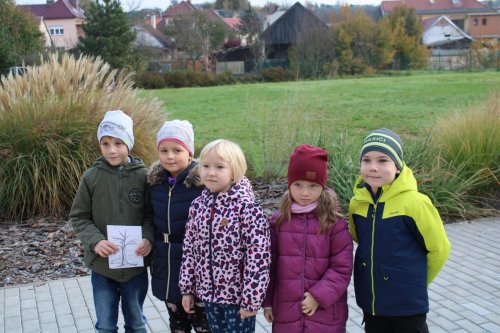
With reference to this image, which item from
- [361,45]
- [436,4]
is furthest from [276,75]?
[436,4]

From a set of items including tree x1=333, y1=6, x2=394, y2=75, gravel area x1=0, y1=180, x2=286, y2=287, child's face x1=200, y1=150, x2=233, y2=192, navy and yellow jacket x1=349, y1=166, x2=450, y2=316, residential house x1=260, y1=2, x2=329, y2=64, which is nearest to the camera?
navy and yellow jacket x1=349, y1=166, x2=450, y2=316

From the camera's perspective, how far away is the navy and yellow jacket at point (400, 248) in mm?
2678

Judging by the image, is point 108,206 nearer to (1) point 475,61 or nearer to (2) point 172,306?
(2) point 172,306

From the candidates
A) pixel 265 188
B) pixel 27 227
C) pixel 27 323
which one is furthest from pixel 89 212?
pixel 265 188

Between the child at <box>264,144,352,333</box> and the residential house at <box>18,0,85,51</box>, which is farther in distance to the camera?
the residential house at <box>18,0,85,51</box>

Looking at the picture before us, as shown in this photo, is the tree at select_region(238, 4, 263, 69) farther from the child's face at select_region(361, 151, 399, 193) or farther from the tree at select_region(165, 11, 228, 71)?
the child's face at select_region(361, 151, 399, 193)

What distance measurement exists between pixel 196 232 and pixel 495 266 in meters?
3.68

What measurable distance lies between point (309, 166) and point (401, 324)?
0.93 meters

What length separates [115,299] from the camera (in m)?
3.31

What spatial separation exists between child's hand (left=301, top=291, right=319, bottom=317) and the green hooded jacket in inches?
39.2

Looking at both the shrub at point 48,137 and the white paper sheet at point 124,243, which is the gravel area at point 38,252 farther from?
the white paper sheet at point 124,243

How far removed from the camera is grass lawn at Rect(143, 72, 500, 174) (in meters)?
8.66

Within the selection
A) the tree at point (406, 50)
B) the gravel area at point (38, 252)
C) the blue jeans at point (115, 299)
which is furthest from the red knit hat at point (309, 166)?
the tree at point (406, 50)

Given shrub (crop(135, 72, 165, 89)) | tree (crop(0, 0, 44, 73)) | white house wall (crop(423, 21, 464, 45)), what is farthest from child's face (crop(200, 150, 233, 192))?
white house wall (crop(423, 21, 464, 45))
